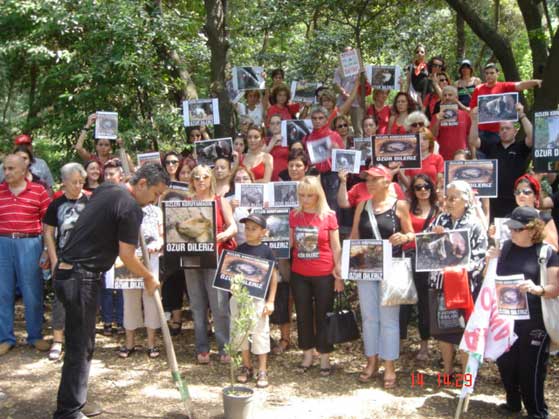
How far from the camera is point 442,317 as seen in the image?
6.21 meters

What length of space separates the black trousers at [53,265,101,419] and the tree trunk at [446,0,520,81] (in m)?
9.10

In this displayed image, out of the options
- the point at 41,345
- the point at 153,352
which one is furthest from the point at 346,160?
the point at 41,345

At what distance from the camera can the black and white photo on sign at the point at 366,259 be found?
634 cm

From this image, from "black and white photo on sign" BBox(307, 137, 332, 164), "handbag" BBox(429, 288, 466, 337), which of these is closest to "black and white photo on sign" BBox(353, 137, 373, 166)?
"black and white photo on sign" BBox(307, 137, 332, 164)

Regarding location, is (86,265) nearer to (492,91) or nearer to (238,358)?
(238,358)

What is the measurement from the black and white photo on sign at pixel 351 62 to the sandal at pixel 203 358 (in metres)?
4.95

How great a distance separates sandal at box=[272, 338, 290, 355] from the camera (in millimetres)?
7560

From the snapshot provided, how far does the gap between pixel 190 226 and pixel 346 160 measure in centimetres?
221

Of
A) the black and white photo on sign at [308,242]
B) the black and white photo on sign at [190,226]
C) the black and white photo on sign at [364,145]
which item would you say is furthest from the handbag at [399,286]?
the black and white photo on sign at [364,145]

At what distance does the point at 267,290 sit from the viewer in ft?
21.7

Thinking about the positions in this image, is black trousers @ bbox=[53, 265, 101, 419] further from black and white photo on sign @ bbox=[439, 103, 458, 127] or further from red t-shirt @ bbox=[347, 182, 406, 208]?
black and white photo on sign @ bbox=[439, 103, 458, 127]

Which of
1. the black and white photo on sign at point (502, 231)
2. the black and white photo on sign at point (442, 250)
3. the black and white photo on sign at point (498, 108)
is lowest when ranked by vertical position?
the black and white photo on sign at point (442, 250)

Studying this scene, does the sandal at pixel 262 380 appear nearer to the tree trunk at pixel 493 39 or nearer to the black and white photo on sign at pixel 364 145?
the black and white photo on sign at pixel 364 145

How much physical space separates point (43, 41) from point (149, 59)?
6.08ft
